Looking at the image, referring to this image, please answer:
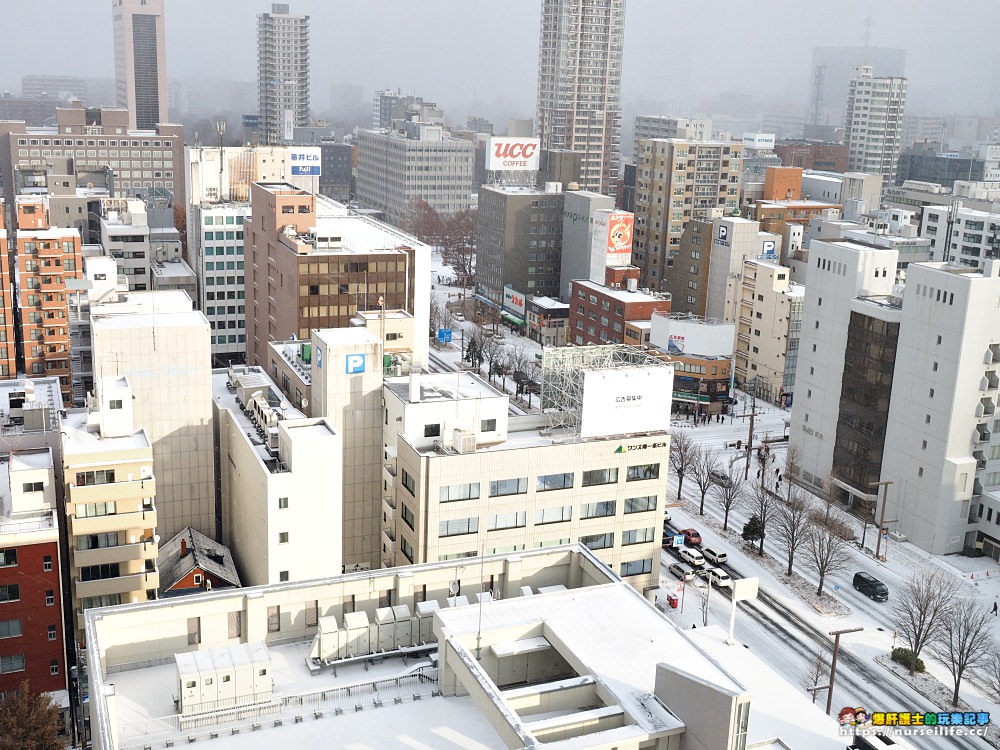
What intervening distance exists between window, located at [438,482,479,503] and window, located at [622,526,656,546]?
9352 mm

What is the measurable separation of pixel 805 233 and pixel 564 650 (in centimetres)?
10968

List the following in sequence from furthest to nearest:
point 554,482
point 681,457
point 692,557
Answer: point 681,457, point 692,557, point 554,482

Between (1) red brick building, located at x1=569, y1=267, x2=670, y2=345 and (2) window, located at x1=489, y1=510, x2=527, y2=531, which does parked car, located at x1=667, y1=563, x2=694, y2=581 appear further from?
(1) red brick building, located at x1=569, y1=267, x2=670, y2=345

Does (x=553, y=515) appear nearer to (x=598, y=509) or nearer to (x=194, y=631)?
(x=598, y=509)

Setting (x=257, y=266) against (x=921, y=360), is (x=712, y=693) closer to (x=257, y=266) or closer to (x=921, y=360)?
(x=921, y=360)

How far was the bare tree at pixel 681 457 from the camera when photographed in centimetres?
7706

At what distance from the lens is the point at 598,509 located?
53469mm

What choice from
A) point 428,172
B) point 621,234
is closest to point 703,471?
point 621,234

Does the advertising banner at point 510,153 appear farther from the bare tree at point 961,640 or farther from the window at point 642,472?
the bare tree at point 961,640

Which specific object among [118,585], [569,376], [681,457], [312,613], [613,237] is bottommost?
[681,457]

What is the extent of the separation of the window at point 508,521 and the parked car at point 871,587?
24.3 meters

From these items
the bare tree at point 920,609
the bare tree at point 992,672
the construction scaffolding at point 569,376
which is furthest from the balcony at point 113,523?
the bare tree at point 992,672

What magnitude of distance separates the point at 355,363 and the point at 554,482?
12358 mm

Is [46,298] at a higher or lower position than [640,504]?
higher
